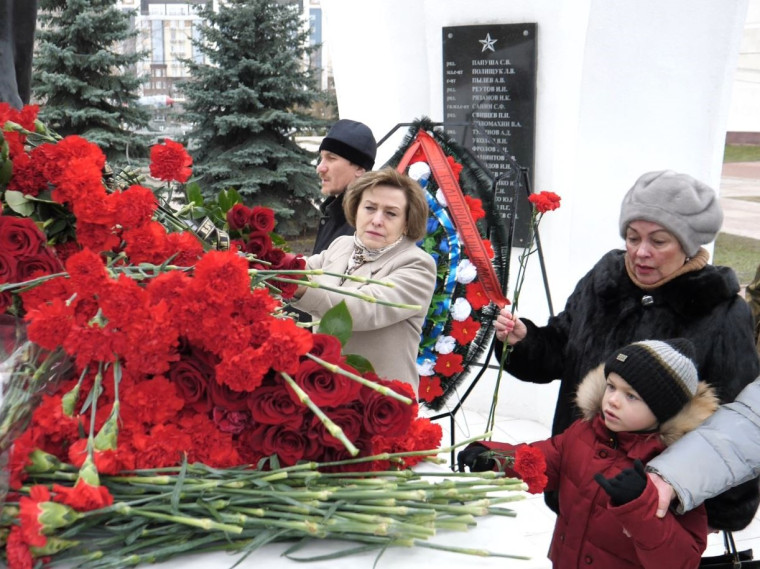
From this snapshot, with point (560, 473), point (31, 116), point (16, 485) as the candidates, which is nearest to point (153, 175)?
point (31, 116)

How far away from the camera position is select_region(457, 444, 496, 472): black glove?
157cm

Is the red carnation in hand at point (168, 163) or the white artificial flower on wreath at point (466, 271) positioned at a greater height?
the red carnation in hand at point (168, 163)

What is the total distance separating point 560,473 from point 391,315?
0.53 m

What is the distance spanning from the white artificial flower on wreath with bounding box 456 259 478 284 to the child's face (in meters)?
1.08

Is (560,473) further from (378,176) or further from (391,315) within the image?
(378,176)

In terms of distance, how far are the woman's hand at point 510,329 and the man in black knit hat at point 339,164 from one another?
752mm

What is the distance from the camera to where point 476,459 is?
62.7 inches

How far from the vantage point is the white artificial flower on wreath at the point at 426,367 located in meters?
2.81

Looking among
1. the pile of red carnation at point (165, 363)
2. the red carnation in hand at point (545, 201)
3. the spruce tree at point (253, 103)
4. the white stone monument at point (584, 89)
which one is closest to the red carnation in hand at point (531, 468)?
the pile of red carnation at point (165, 363)

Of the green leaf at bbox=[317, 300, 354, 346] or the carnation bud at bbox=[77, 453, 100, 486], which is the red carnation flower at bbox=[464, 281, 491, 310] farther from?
the carnation bud at bbox=[77, 453, 100, 486]

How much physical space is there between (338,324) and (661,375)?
81 centimetres

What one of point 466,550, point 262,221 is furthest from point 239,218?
point 466,550

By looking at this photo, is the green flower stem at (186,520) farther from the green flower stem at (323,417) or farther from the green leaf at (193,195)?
the green leaf at (193,195)

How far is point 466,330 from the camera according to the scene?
282 cm
